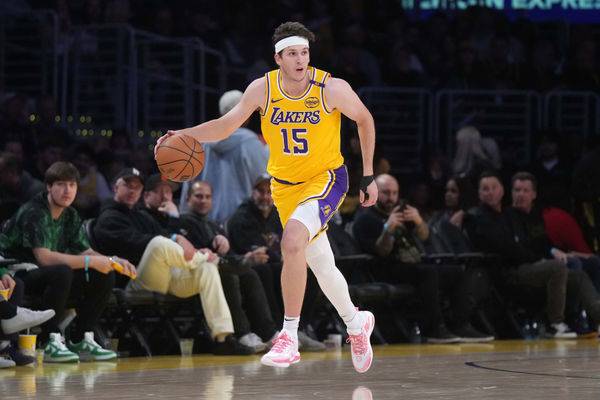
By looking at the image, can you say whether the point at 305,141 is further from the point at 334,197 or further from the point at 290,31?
the point at 290,31

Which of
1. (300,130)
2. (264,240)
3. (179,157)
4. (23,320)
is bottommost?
(23,320)

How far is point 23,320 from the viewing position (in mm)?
7480

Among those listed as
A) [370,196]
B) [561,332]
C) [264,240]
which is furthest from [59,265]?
[561,332]

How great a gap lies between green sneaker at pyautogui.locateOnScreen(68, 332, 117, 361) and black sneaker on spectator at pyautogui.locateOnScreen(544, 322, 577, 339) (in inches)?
178

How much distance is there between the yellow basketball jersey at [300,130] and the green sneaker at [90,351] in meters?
2.34

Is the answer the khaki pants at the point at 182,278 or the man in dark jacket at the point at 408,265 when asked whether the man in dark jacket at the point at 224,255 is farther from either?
the man in dark jacket at the point at 408,265

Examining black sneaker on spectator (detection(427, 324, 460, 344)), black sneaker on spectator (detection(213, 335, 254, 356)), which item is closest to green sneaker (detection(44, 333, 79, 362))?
black sneaker on spectator (detection(213, 335, 254, 356))

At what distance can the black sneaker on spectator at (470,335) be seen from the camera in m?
9.97

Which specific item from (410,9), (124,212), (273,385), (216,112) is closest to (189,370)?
(273,385)

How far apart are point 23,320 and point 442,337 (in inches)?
157

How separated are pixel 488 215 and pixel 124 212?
3794 millimetres

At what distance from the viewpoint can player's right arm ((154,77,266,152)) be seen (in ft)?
21.6

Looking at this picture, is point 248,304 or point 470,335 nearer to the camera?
point 248,304

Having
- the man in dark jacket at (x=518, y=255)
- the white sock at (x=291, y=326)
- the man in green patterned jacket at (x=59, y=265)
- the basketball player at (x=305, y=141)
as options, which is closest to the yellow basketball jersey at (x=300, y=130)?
the basketball player at (x=305, y=141)
